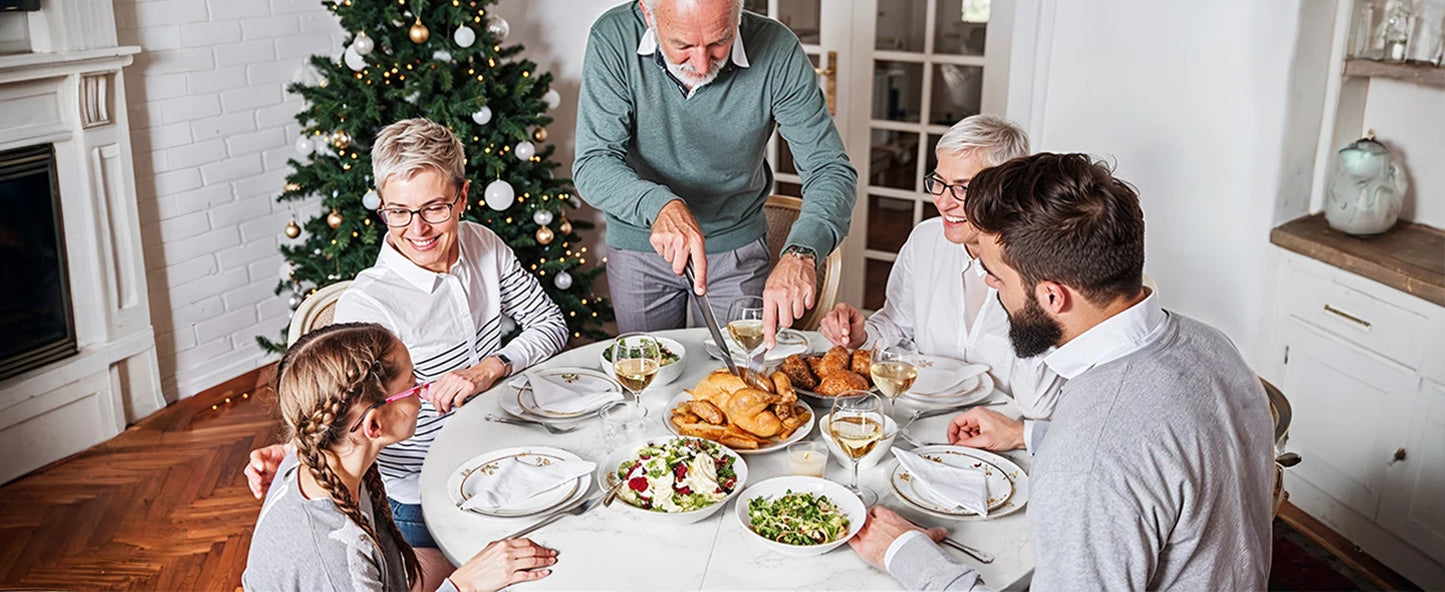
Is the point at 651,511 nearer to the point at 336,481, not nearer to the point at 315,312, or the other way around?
the point at 336,481

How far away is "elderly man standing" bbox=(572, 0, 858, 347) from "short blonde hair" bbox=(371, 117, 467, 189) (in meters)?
0.41

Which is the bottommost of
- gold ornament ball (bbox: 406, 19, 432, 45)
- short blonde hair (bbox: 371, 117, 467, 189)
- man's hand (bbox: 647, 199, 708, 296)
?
man's hand (bbox: 647, 199, 708, 296)

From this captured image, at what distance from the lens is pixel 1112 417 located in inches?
56.3

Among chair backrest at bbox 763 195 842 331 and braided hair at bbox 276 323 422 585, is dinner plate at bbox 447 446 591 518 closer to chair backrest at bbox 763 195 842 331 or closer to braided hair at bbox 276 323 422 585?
braided hair at bbox 276 323 422 585

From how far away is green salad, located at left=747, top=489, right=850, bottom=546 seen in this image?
1709 mm

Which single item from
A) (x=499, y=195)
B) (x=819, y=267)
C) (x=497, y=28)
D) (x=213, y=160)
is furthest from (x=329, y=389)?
(x=213, y=160)

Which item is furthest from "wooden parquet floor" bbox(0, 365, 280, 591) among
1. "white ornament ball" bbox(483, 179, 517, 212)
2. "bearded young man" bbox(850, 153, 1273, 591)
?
"bearded young man" bbox(850, 153, 1273, 591)

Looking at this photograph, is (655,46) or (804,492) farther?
(655,46)

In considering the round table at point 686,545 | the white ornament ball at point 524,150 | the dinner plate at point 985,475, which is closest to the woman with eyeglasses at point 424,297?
the round table at point 686,545

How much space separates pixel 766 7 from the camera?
4344mm

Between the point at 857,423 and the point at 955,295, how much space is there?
0.74 metres

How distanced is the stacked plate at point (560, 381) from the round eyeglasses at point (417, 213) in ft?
1.28

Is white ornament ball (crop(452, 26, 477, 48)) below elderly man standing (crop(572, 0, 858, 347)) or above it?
above

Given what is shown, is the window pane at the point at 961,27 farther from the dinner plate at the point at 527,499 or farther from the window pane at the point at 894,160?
the dinner plate at the point at 527,499
